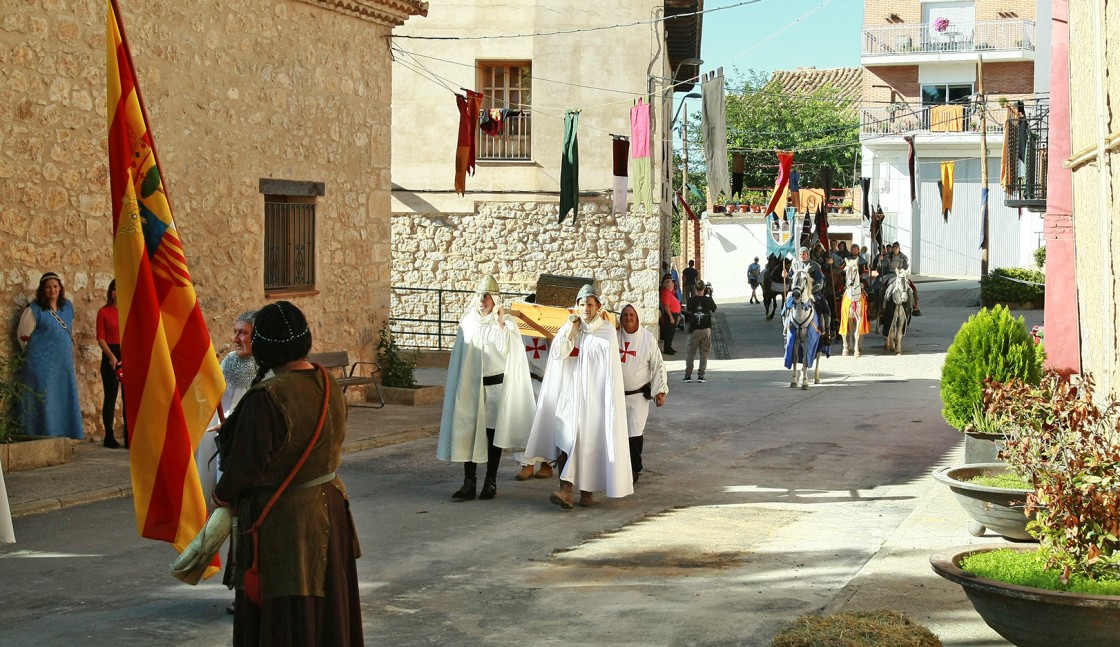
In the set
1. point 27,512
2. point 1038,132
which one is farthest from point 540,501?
point 1038,132

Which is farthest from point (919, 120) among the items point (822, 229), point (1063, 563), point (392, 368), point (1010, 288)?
point (1063, 563)

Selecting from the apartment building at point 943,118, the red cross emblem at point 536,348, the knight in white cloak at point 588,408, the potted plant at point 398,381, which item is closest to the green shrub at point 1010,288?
the apartment building at point 943,118

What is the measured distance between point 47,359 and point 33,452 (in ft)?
3.26

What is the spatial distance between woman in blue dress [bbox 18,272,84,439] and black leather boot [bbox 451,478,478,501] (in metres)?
4.11

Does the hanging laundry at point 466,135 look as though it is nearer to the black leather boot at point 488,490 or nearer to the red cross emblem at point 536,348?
the red cross emblem at point 536,348

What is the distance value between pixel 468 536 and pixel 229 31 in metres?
8.00

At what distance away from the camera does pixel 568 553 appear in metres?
8.36

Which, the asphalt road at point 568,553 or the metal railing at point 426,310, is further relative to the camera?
the metal railing at point 426,310

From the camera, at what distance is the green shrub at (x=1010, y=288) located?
109 ft

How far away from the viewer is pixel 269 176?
1509 cm

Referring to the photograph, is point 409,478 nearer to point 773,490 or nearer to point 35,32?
point 773,490

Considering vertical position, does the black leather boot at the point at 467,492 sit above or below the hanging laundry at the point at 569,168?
Answer: below

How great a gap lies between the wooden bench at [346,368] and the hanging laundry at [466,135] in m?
5.61

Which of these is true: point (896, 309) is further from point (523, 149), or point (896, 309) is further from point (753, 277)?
point (753, 277)
